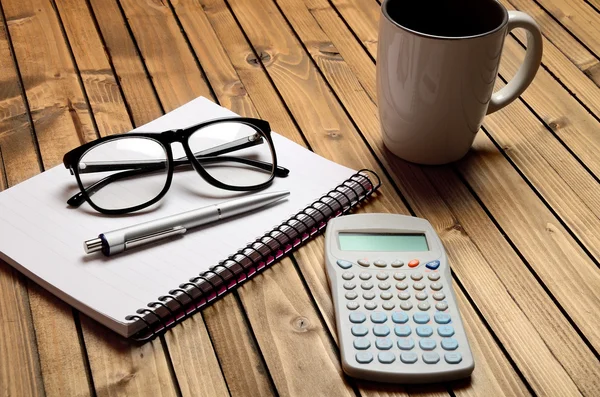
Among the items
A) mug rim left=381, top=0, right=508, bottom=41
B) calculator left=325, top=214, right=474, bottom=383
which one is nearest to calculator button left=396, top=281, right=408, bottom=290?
calculator left=325, top=214, right=474, bottom=383

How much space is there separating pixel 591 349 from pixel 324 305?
229mm

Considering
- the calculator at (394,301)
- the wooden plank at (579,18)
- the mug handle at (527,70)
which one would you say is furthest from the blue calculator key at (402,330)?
the wooden plank at (579,18)

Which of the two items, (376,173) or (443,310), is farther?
(376,173)

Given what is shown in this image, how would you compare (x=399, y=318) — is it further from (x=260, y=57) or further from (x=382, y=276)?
(x=260, y=57)

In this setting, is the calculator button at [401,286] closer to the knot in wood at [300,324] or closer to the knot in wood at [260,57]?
the knot in wood at [300,324]

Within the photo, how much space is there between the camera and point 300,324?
0.66 m

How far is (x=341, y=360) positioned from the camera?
2.04 ft

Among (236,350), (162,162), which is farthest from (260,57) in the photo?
(236,350)

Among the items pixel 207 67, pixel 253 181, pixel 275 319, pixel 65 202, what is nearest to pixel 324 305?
pixel 275 319

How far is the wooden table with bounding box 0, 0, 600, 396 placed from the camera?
0.63 m

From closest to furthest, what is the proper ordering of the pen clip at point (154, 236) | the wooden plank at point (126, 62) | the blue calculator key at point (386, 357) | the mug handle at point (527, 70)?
the blue calculator key at point (386, 357)
the pen clip at point (154, 236)
the mug handle at point (527, 70)
the wooden plank at point (126, 62)

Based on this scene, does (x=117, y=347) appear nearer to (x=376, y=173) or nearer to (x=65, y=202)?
(x=65, y=202)

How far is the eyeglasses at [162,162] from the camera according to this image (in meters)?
0.76

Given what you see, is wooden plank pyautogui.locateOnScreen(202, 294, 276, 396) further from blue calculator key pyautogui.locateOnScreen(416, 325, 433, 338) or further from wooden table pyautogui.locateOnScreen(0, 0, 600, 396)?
blue calculator key pyautogui.locateOnScreen(416, 325, 433, 338)
